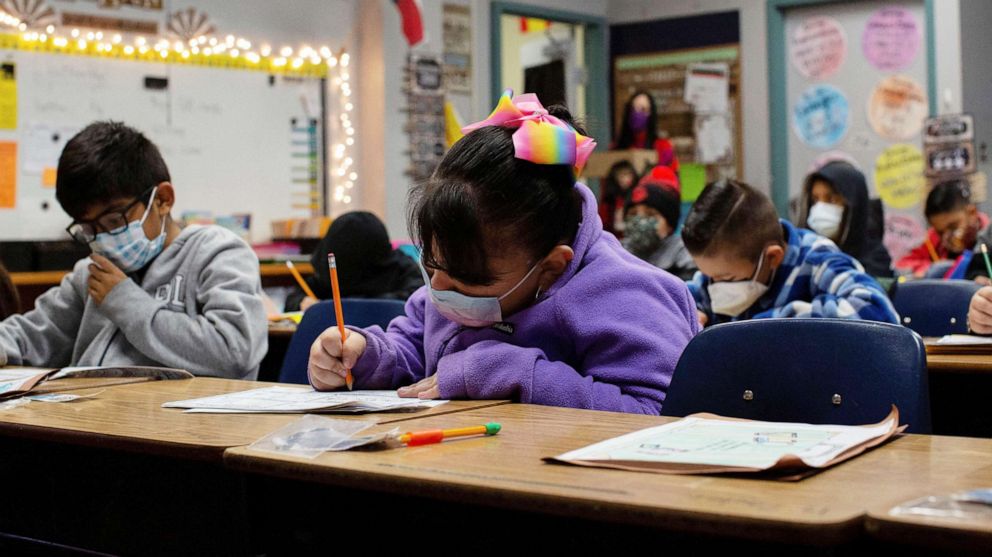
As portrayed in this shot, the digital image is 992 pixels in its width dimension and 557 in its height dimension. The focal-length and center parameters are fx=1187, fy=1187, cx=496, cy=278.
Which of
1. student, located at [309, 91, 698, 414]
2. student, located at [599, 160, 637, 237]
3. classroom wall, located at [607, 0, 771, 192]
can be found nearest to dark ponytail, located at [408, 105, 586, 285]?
student, located at [309, 91, 698, 414]

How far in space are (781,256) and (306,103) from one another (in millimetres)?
4000

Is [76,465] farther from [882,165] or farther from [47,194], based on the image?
[882,165]

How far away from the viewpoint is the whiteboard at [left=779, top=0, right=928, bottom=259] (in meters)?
6.77

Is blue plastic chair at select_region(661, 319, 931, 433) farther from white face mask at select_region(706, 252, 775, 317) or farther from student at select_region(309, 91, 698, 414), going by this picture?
white face mask at select_region(706, 252, 775, 317)

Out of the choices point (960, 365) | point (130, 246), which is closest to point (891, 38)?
point (960, 365)

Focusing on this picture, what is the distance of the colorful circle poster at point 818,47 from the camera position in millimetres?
7023

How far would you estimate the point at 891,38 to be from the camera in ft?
22.4

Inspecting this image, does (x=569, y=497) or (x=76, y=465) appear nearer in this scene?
(x=569, y=497)

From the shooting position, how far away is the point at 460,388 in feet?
5.18

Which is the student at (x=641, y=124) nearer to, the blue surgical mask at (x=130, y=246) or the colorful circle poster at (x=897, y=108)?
the colorful circle poster at (x=897, y=108)

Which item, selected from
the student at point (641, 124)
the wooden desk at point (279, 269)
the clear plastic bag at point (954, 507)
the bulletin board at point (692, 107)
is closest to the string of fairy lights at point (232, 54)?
the wooden desk at point (279, 269)

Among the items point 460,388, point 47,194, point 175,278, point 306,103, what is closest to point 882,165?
point 306,103

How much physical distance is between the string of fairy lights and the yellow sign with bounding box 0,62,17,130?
105mm

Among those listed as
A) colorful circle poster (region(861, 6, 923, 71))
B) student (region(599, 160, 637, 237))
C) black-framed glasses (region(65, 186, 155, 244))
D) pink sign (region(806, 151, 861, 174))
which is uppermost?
colorful circle poster (region(861, 6, 923, 71))
